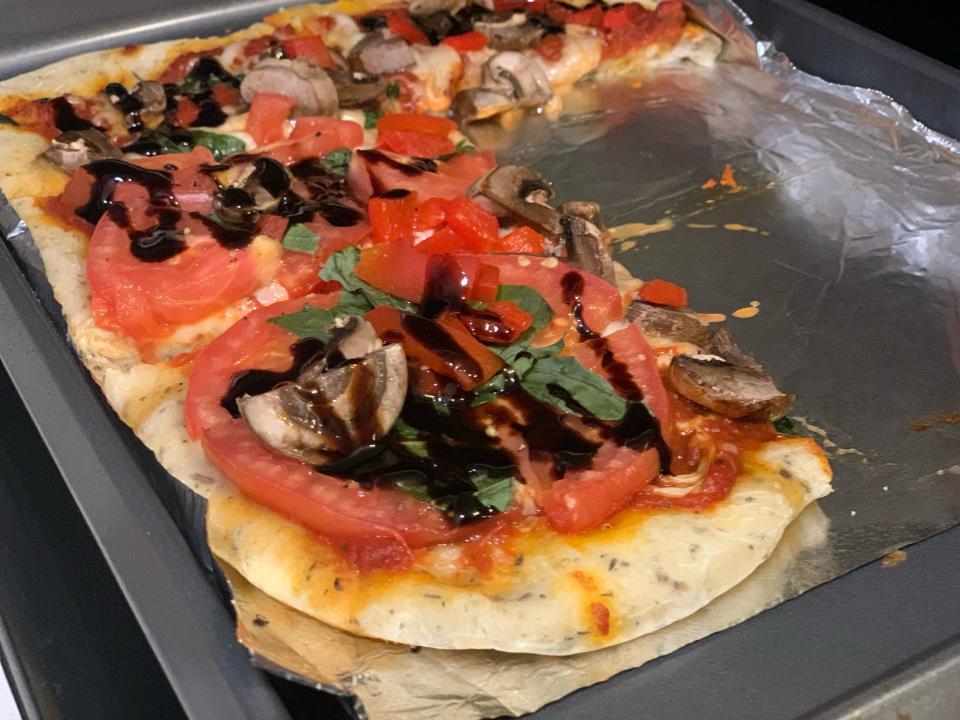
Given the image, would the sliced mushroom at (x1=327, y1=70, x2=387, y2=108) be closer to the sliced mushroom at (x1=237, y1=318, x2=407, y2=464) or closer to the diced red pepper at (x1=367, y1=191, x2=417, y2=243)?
the diced red pepper at (x1=367, y1=191, x2=417, y2=243)

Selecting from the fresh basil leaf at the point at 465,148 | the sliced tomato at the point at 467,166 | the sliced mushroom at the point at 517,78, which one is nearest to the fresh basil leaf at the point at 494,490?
the sliced tomato at the point at 467,166

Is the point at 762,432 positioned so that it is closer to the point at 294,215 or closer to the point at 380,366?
the point at 380,366

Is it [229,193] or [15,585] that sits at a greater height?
[229,193]

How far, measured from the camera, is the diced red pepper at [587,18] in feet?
15.8

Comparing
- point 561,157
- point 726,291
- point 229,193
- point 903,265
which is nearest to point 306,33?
point 561,157

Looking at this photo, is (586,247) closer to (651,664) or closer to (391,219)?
(391,219)

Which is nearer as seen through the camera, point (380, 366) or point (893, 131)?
point (380, 366)

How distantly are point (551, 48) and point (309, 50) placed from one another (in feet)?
3.62

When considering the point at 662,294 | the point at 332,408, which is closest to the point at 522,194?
the point at 662,294

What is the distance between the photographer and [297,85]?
391cm

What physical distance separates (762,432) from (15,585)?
6.18 feet

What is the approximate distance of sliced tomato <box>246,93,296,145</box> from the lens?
3805 millimetres

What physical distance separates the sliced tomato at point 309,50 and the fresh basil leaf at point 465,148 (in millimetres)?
734

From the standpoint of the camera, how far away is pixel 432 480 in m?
2.20
